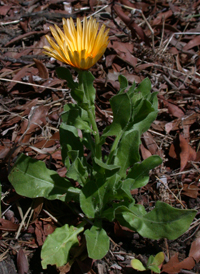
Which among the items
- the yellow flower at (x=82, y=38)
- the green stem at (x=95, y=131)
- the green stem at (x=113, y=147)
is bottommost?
the green stem at (x=113, y=147)

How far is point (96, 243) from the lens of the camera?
2045 millimetres

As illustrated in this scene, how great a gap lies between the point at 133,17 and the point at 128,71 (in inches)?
40.7

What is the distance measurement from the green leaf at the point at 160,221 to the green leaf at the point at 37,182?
0.52 m

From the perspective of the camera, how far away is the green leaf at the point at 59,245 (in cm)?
203

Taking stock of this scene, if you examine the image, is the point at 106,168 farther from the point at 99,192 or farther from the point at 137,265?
the point at 137,265

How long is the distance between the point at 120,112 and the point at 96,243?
103 centimetres

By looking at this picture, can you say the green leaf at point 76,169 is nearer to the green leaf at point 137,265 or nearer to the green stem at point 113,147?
the green stem at point 113,147

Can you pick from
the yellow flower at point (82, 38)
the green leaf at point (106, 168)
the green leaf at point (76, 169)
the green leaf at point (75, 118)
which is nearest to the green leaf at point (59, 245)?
the green leaf at point (76, 169)

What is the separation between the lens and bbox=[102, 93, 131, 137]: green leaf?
6.49 ft

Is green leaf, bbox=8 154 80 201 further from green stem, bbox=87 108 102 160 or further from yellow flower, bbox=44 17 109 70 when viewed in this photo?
yellow flower, bbox=44 17 109 70

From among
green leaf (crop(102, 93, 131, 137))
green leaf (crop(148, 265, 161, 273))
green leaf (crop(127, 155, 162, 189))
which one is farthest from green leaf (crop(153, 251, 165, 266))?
green leaf (crop(102, 93, 131, 137))

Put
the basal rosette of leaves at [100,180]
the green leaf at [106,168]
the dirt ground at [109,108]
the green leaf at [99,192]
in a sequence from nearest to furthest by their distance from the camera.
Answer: the green leaf at [106,168] < the basal rosette of leaves at [100,180] < the green leaf at [99,192] < the dirt ground at [109,108]

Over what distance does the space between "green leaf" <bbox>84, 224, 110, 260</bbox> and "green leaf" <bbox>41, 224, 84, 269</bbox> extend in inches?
7.5

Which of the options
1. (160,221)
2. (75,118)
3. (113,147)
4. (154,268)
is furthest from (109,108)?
(154,268)
